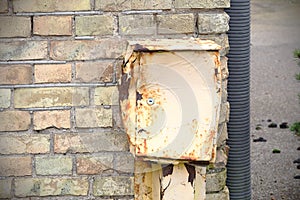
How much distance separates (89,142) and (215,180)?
505 millimetres

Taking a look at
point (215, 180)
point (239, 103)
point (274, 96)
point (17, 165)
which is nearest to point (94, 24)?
point (17, 165)

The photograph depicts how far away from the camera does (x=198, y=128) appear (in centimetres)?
265

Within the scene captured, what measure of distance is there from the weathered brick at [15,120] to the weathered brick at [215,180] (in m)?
0.70

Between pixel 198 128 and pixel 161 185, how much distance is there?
243mm

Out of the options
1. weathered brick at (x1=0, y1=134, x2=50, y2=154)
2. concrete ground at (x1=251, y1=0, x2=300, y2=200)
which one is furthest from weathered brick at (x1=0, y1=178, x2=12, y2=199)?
concrete ground at (x1=251, y1=0, x2=300, y2=200)

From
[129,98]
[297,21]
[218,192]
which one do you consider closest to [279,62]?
[297,21]

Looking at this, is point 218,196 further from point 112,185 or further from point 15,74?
point 15,74

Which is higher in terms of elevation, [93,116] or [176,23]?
[176,23]

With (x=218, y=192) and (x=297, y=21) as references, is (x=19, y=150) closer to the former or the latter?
(x=218, y=192)

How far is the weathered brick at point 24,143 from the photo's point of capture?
300cm

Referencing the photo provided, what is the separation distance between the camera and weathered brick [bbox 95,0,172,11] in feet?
9.64

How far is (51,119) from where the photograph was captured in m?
2.99

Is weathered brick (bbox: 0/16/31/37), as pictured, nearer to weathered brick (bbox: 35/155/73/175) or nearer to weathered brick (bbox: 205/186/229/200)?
weathered brick (bbox: 35/155/73/175)

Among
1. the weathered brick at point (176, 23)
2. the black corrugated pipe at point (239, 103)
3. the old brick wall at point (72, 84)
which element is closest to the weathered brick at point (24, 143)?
the old brick wall at point (72, 84)
